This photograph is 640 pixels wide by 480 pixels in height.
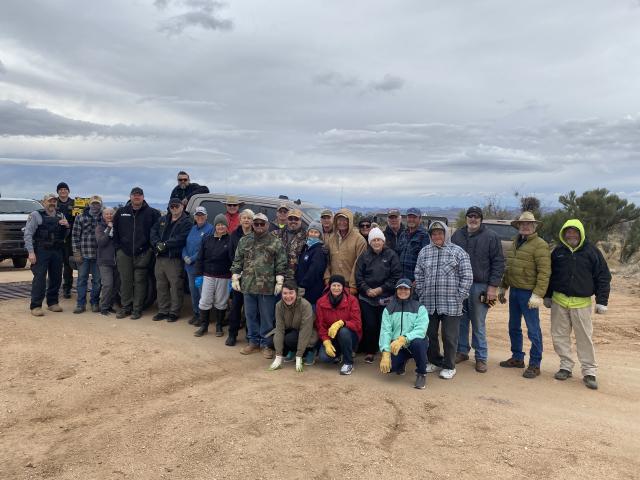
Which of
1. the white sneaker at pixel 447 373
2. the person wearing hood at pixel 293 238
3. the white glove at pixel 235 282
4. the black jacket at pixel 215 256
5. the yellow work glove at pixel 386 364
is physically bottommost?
the white sneaker at pixel 447 373

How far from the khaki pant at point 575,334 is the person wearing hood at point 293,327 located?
2928 mm

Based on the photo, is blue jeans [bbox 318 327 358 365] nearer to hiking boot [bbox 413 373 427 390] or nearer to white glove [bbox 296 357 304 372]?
white glove [bbox 296 357 304 372]

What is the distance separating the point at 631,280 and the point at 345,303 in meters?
11.8

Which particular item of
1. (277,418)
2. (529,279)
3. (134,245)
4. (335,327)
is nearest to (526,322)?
(529,279)

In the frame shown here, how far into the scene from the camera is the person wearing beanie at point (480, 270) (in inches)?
233

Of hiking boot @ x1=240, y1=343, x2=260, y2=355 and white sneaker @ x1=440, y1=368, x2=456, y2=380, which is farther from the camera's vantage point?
hiking boot @ x1=240, y1=343, x2=260, y2=355

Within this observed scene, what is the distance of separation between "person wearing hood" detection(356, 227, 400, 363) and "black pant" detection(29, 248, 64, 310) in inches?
210

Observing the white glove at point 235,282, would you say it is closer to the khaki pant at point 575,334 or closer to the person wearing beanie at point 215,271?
the person wearing beanie at point 215,271

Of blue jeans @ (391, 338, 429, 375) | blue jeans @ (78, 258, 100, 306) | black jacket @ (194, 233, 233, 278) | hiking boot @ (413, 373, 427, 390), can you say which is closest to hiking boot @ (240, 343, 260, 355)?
black jacket @ (194, 233, 233, 278)

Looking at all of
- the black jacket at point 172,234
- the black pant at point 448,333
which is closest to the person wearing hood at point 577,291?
the black pant at point 448,333

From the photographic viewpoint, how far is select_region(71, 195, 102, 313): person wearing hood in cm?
822

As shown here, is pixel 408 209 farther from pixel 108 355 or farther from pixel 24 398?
pixel 24 398

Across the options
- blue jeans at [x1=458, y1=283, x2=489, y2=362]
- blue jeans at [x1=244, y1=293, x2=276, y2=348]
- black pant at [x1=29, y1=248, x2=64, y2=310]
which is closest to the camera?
blue jeans at [x1=458, y1=283, x2=489, y2=362]

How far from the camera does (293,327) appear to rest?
606 centimetres
